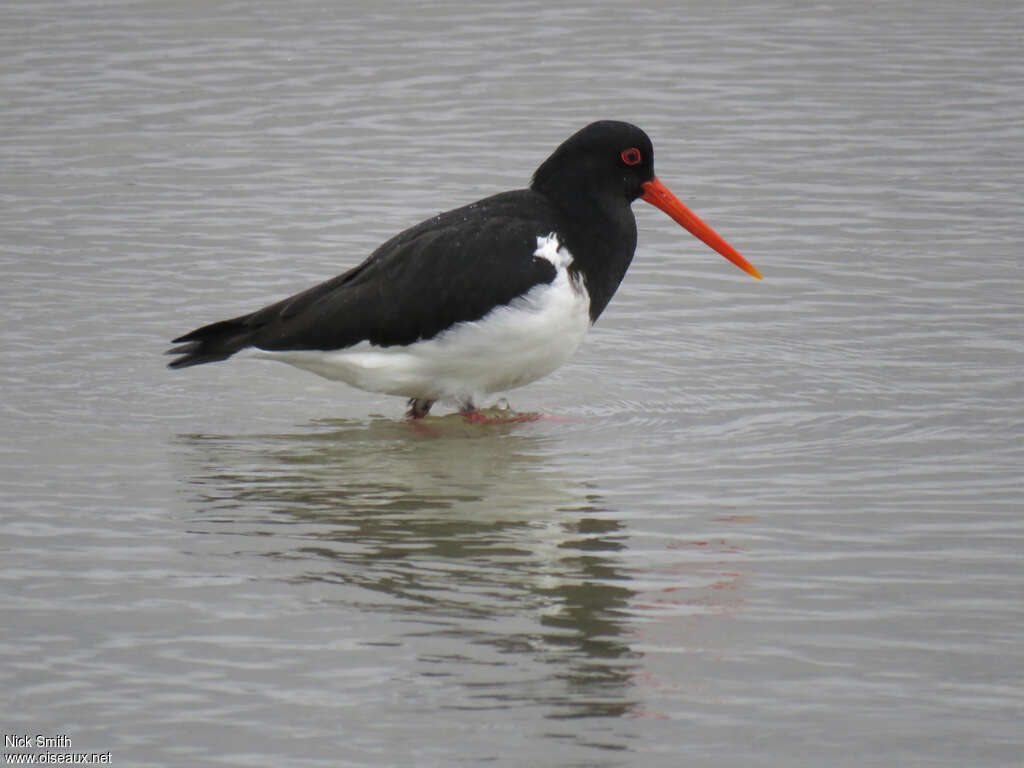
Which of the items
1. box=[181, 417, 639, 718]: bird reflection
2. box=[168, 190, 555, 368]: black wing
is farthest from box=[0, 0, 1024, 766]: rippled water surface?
box=[168, 190, 555, 368]: black wing

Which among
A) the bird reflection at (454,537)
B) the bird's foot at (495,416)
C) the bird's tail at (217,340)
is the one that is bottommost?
the bird's foot at (495,416)

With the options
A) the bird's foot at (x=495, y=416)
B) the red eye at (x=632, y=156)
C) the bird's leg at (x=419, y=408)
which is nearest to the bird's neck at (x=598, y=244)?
the red eye at (x=632, y=156)

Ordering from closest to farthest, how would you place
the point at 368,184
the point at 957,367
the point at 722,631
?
the point at 722,631, the point at 957,367, the point at 368,184

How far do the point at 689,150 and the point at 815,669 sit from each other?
7792 mm

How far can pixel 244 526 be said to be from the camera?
18.5ft

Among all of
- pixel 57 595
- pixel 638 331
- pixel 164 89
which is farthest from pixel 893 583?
pixel 164 89

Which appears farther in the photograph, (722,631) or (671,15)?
(671,15)

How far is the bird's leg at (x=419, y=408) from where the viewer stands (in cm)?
734

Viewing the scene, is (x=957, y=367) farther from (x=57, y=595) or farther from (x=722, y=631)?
→ (x=57, y=595)

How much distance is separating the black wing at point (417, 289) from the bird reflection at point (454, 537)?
0.45 meters

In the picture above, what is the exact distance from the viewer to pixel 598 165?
7164 mm

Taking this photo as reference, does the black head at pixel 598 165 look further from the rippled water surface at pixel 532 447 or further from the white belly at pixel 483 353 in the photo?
the rippled water surface at pixel 532 447

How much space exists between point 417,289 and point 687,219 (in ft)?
5.24

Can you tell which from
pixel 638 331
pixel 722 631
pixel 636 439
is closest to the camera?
pixel 722 631
